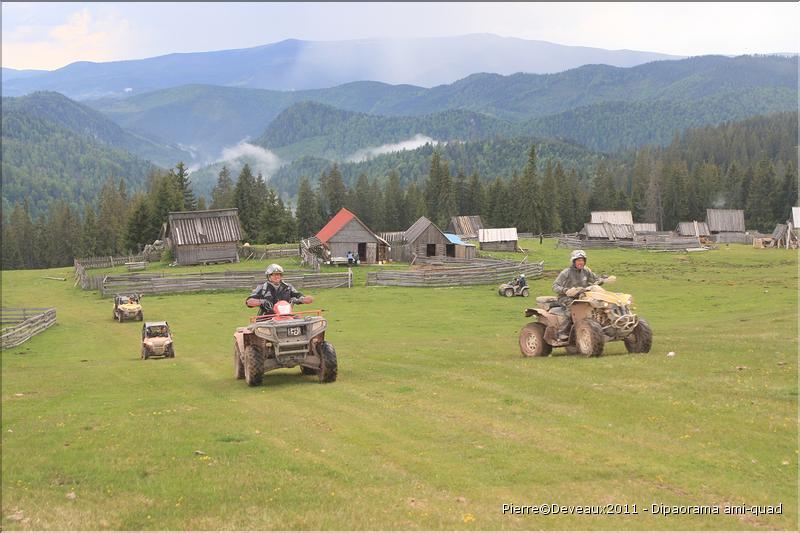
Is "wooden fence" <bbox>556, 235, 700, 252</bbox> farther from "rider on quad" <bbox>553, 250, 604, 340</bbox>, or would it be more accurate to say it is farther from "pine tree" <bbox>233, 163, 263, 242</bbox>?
"rider on quad" <bbox>553, 250, 604, 340</bbox>

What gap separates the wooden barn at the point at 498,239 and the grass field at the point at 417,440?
6769cm

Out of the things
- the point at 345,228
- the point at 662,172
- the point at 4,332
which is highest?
the point at 662,172

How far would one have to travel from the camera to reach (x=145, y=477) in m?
10.2

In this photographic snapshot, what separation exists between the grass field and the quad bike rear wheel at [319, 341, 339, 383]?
300mm

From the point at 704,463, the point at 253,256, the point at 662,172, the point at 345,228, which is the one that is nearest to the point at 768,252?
the point at 345,228

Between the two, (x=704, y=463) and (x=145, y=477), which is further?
(x=145, y=477)

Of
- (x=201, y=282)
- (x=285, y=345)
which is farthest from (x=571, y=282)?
(x=201, y=282)

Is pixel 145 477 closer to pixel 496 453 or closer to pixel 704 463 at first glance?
pixel 496 453

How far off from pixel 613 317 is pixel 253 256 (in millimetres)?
68464

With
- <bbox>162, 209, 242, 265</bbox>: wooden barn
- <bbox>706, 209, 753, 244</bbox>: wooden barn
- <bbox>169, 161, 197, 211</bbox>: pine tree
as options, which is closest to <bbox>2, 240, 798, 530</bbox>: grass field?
<bbox>162, 209, 242, 265</bbox>: wooden barn

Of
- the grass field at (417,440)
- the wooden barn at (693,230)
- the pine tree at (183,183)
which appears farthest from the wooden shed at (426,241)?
the grass field at (417,440)

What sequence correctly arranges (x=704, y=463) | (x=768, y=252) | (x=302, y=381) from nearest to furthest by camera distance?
(x=704, y=463), (x=302, y=381), (x=768, y=252)

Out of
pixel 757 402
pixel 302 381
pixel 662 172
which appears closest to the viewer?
pixel 757 402

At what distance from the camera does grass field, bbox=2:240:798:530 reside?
28.6 ft
